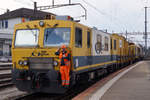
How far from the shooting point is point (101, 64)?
39.1 feet

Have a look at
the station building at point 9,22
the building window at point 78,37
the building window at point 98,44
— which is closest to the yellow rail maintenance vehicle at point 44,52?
the building window at point 78,37

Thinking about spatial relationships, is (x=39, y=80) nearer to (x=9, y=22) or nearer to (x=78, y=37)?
(x=78, y=37)

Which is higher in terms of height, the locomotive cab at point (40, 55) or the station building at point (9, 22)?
the station building at point (9, 22)

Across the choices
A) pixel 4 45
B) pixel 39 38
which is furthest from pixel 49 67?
pixel 4 45

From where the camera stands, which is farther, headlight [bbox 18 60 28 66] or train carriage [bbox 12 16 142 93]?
headlight [bbox 18 60 28 66]

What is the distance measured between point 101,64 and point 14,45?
541 centimetres

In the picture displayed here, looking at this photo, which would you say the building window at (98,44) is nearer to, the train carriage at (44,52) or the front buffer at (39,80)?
the train carriage at (44,52)

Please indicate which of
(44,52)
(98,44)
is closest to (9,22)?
(98,44)

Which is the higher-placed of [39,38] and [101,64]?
[39,38]

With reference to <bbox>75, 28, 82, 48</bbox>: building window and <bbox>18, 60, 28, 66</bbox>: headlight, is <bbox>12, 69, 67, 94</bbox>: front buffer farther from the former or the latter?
<bbox>75, 28, 82, 48</bbox>: building window

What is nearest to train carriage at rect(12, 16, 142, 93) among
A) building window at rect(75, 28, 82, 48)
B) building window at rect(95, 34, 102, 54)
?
building window at rect(75, 28, 82, 48)

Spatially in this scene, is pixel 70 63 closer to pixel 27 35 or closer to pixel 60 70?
pixel 60 70

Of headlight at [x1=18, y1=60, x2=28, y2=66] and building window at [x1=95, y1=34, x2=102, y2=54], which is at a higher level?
building window at [x1=95, y1=34, x2=102, y2=54]

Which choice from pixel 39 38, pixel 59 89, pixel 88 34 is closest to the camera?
pixel 59 89
